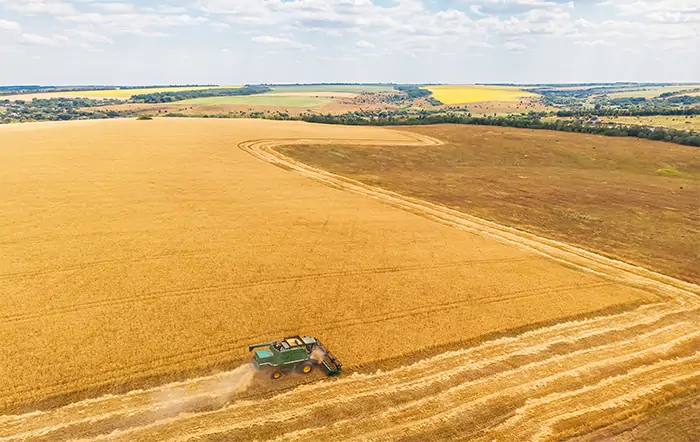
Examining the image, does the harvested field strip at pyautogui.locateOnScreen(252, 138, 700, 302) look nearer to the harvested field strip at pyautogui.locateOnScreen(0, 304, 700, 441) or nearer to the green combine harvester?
the harvested field strip at pyautogui.locateOnScreen(0, 304, 700, 441)

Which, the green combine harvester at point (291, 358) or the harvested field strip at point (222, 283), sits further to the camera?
the harvested field strip at point (222, 283)

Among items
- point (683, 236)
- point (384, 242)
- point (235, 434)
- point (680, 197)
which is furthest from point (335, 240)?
point (680, 197)

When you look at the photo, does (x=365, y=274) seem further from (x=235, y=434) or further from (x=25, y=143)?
(x=25, y=143)

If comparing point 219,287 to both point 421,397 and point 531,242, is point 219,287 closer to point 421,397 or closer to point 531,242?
point 421,397

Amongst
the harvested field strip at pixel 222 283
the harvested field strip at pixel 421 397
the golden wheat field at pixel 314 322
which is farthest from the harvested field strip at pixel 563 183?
the harvested field strip at pixel 421 397

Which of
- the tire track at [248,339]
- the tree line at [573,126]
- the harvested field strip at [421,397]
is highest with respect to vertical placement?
the tree line at [573,126]

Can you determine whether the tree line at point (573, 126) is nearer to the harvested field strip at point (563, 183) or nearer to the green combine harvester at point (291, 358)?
the harvested field strip at point (563, 183)

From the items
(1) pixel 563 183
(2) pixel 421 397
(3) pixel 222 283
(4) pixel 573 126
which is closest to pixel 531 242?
(2) pixel 421 397
